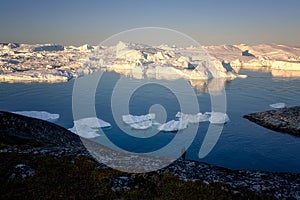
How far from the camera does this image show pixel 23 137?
86.7ft

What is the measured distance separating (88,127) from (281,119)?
4284 centimetres

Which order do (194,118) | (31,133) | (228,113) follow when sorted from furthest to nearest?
(228,113) < (194,118) < (31,133)

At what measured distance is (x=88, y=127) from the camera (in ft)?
166

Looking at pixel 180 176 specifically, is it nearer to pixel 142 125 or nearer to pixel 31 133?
pixel 31 133

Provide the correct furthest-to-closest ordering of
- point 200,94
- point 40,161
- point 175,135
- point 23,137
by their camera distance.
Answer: point 200,94, point 175,135, point 23,137, point 40,161

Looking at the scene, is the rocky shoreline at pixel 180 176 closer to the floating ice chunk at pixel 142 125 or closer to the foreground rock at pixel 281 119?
the floating ice chunk at pixel 142 125

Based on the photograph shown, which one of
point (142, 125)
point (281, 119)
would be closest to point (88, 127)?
point (142, 125)

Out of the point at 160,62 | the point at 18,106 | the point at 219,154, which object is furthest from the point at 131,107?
the point at 160,62

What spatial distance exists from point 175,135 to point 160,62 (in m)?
→ 140

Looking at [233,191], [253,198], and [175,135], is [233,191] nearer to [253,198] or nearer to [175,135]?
[253,198]

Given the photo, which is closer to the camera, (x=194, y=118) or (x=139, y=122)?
(x=139, y=122)

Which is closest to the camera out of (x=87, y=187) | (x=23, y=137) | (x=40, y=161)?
(x=87, y=187)

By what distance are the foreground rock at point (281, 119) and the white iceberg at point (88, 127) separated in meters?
34.4

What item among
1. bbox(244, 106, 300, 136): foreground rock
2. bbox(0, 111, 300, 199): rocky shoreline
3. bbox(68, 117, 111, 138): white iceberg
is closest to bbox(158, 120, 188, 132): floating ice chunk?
bbox(68, 117, 111, 138): white iceberg
